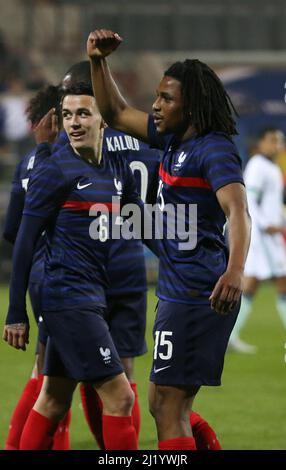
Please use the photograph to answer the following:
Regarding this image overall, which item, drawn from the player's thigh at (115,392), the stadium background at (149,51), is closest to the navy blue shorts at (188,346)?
the player's thigh at (115,392)

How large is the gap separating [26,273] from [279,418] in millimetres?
3315

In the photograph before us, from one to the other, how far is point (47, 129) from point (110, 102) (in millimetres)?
875

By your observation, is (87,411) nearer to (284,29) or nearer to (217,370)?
(217,370)

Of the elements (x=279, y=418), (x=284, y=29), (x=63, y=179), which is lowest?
(x=279, y=418)

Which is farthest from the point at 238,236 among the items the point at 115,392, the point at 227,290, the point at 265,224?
the point at 265,224

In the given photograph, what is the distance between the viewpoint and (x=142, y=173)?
6312 millimetres

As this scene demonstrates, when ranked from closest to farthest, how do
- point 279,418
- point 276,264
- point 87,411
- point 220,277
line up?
point 220,277, point 87,411, point 279,418, point 276,264

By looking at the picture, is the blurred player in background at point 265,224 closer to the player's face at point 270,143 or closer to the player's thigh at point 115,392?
the player's face at point 270,143

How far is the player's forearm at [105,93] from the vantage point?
5.36 metres

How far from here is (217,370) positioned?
5102mm

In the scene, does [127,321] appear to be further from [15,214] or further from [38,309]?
[15,214]

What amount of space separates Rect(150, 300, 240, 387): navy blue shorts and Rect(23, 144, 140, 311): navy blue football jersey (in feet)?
1.64

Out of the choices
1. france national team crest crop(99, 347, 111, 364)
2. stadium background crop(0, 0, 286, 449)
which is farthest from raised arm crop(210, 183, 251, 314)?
stadium background crop(0, 0, 286, 449)

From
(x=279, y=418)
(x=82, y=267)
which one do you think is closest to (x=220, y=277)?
(x=82, y=267)
